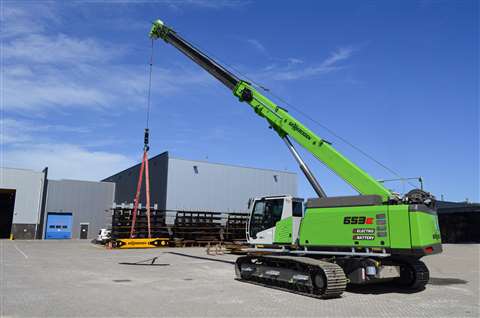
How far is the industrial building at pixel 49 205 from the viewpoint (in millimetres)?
43969

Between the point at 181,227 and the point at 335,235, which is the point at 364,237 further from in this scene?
the point at 181,227

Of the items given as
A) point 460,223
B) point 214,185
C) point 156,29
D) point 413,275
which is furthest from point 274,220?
point 460,223

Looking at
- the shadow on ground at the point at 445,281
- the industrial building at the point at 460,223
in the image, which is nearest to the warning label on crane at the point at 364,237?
the shadow on ground at the point at 445,281

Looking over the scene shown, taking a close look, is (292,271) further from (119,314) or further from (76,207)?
(76,207)

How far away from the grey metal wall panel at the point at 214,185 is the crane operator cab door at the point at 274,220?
25563mm

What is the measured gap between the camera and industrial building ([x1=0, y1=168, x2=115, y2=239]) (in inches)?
1731

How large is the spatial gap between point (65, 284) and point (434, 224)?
35.8 feet

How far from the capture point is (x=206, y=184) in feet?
135

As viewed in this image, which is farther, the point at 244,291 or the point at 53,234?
the point at 53,234

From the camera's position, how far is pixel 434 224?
11.3m

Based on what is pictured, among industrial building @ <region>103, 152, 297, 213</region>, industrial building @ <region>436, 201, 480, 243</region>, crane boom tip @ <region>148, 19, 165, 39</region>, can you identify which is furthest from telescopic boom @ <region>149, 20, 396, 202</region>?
industrial building @ <region>436, 201, 480, 243</region>

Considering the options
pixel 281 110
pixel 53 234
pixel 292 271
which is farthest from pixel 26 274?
pixel 53 234

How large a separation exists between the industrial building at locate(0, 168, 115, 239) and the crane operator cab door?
3531cm

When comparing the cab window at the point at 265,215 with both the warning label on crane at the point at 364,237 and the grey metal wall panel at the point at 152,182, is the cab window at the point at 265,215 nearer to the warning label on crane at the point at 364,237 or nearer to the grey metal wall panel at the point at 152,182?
the warning label on crane at the point at 364,237
